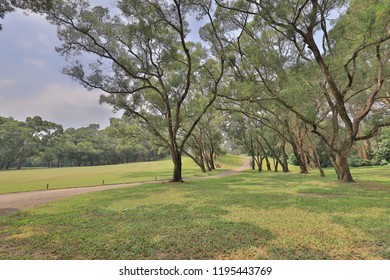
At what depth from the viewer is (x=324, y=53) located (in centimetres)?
1494

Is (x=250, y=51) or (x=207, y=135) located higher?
(x=250, y=51)

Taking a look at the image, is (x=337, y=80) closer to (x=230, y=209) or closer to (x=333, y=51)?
(x=333, y=51)

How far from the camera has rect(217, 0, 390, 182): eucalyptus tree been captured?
1188 cm

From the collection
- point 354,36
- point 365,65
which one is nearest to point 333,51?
point 354,36

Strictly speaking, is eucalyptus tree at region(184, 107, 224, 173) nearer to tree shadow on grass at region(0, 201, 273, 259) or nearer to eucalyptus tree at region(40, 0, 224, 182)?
eucalyptus tree at region(40, 0, 224, 182)

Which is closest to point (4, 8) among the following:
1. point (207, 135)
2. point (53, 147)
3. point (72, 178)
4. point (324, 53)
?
point (324, 53)

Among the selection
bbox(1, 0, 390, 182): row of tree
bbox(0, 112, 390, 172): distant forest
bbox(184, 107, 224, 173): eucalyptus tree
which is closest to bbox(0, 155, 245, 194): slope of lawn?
bbox(184, 107, 224, 173): eucalyptus tree

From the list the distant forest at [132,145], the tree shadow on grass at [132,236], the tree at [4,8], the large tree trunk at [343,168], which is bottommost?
the tree shadow on grass at [132,236]

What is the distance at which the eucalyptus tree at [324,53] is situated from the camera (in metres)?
11.9

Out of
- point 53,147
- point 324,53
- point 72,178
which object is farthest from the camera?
point 53,147

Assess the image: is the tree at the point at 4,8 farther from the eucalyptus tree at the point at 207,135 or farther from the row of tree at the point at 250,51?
the eucalyptus tree at the point at 207,135

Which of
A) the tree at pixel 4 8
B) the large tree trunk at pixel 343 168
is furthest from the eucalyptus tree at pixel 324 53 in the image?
the tree at pixel 4 8

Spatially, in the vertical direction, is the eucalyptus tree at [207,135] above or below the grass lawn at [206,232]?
above

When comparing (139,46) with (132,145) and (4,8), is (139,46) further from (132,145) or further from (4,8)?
(132,145)
